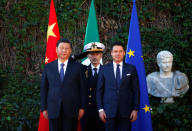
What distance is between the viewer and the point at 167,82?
530cm

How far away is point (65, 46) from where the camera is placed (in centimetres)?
304

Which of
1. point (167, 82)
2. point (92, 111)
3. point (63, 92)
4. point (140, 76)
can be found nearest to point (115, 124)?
point (92, 111)

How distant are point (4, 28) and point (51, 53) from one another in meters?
2.99

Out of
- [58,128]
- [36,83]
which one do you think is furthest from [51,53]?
[36,83]

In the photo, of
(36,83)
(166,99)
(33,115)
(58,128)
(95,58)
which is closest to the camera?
(58,128)

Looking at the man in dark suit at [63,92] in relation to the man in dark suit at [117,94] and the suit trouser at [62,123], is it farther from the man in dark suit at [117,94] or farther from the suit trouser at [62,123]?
the man in dark suit at [117,94]

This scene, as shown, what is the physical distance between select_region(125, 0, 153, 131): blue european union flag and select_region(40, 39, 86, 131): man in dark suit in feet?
4.18

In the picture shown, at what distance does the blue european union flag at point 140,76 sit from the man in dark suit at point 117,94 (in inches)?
36.2

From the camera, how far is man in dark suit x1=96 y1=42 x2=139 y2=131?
2.95 meters

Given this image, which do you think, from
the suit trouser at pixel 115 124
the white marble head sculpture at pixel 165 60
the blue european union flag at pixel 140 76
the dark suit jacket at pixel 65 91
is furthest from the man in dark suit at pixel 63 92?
the white marble head sculpture at pixel 165 60

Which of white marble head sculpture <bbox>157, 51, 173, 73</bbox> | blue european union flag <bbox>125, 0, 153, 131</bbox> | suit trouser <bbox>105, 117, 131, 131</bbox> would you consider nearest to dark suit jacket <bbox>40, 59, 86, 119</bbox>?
suit trouser <bbox>105, 117, 131, 131</bbox>

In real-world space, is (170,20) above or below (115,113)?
above

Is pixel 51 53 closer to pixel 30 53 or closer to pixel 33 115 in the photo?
pixel 33 115

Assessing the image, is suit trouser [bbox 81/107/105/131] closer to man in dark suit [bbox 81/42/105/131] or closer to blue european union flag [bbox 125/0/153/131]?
man in dark suit [bbox 81/42/105/131]
